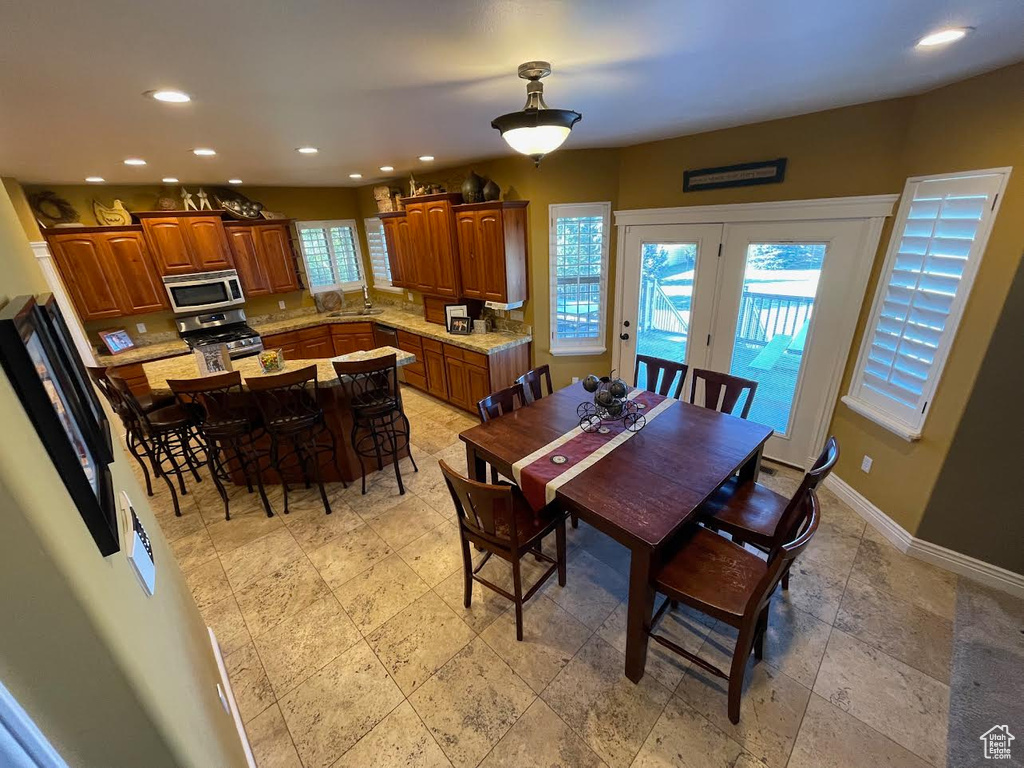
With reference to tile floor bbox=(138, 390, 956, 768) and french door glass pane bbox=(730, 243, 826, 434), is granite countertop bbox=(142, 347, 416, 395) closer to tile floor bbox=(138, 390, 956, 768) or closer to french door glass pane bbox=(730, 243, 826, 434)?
tile floor bbox=(138, 390, 956, 768)

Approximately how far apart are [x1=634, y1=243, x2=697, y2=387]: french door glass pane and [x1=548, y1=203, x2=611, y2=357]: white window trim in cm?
37

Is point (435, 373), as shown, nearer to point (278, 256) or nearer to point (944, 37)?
point (278, 256)

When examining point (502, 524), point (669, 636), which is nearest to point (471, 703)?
point (502, 524)

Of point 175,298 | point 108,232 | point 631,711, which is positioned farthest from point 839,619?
point 108,232

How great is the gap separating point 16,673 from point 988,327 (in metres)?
3.55

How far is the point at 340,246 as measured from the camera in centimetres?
614

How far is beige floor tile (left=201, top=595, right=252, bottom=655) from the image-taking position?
2.15 meters

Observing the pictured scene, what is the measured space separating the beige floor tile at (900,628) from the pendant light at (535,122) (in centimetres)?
282

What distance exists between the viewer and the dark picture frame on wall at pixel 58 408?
65 centimetres

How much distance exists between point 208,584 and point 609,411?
8.98 feet

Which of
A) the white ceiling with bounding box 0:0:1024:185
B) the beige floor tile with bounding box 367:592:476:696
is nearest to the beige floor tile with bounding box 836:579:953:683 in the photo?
the beige floor tile with bounding box 367:592:476:696

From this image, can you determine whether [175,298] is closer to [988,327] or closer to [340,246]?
[340,246]

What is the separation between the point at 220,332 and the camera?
5.01 metres

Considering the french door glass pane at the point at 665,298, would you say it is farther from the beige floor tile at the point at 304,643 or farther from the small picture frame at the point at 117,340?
the small picture frame at the point at 117,340
